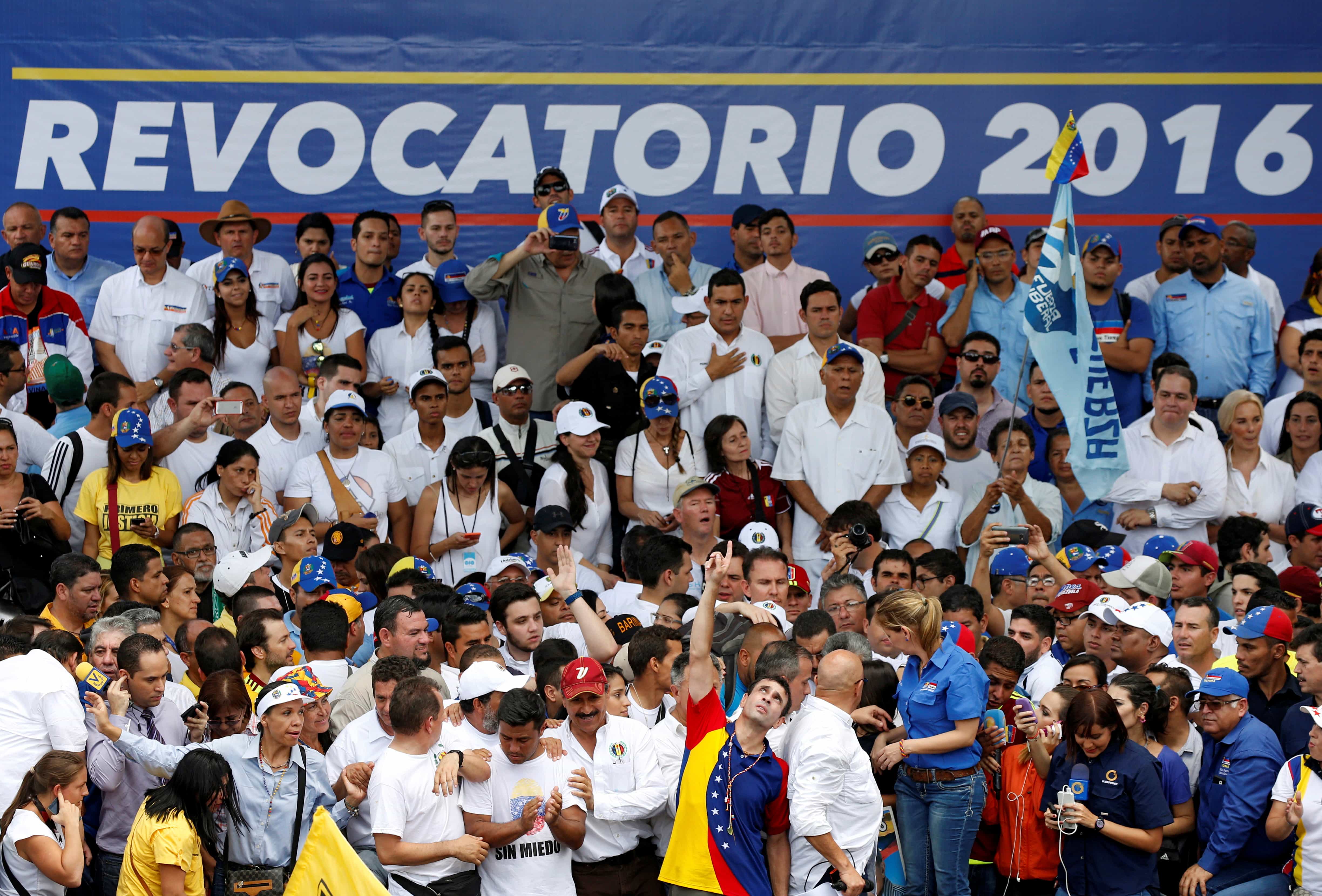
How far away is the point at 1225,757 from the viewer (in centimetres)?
723

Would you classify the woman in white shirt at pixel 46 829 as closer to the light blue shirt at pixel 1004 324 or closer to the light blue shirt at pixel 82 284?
the light blue shirt at pixel 82 284

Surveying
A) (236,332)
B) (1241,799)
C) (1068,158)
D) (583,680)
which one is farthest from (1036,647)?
(236,332)

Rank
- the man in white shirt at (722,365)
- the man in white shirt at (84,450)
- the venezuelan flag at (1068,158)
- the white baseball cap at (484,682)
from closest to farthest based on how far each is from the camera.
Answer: the white baseball cap at (484,682) → the venezuelan flag at (1068,158) → the man in white shirt at (84,450) → the man in white shirt at (722,365)

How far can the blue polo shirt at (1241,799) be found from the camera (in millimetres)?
7086

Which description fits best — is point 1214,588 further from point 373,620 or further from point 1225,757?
point 373,620

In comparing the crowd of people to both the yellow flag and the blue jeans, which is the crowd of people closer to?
the blue jeans

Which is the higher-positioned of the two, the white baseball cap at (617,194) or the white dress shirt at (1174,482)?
the white baseball cap at (617,194)

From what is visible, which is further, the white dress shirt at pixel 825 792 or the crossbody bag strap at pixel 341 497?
the crossbody bag strap at pixel 341 497

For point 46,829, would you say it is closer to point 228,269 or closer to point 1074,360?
point 228,269

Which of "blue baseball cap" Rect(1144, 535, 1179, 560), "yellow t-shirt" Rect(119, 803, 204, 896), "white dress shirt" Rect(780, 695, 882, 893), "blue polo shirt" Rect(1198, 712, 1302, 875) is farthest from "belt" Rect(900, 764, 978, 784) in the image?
"yellow t-shirt" Rect(119, 803, 204, 896)

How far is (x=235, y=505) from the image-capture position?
9.81 m

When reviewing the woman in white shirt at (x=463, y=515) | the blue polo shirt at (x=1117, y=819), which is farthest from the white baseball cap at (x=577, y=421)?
the blue polo shirt at (x=1117, y=819)

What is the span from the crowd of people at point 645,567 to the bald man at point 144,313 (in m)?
0.03

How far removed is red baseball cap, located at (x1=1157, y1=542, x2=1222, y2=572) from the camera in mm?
9367
